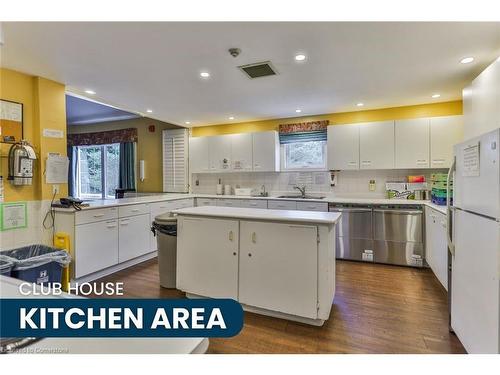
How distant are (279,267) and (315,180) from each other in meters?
2.84

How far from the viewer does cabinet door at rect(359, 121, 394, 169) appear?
400 cm

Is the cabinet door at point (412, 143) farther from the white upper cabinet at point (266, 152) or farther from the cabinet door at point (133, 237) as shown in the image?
the cabinet door at point (133, 237)

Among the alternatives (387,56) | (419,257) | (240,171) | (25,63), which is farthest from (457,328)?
(25,63)

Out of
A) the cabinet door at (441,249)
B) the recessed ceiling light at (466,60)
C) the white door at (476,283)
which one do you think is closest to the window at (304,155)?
the cabinet door at (441,249)

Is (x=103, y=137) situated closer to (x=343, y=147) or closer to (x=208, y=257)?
(x=208, y=257)

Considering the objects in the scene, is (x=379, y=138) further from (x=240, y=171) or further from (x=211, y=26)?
(x=211, y=26)

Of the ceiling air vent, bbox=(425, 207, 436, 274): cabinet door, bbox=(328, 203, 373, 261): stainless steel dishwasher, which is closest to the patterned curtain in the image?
the ceiling air vent

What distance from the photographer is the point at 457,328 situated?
1.92 meters

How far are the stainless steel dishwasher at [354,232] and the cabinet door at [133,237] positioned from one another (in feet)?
9.17

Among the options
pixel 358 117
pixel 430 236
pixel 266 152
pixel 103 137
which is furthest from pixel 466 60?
pixel 103 137

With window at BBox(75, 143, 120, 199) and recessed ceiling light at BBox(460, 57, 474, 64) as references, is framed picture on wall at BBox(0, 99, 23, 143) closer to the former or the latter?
window at BBox(75, 143, 120, 199)

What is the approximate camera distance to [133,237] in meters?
3.76

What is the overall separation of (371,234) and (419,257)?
649mm

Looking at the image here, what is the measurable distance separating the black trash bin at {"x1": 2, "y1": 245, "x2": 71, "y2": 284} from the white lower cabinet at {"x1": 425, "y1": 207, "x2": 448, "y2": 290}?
12.4 ft
